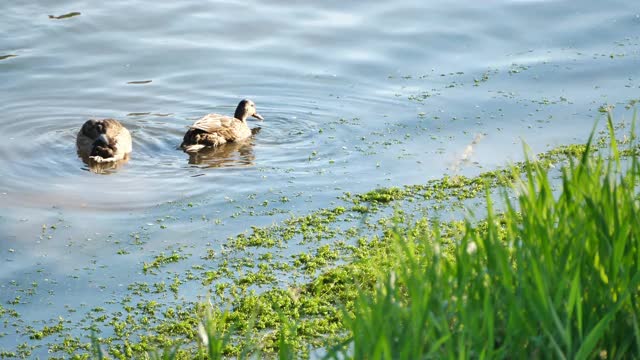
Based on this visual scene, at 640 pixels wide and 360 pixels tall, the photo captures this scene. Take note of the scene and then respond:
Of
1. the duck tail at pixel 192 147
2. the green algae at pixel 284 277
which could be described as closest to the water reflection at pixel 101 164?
the duck tail at pixel 192 147

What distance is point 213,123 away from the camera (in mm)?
11883

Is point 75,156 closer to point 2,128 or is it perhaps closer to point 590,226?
point 2,128

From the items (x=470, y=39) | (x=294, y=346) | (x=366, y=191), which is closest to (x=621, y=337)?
(x=294, y=346)

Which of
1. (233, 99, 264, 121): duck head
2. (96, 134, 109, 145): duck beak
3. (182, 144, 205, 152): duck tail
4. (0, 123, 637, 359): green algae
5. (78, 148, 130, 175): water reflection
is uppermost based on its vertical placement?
(233, 99, 264, 121): duck head

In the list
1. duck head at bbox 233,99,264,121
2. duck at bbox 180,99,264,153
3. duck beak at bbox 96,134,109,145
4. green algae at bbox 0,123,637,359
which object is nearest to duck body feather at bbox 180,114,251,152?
duck at bbox 180,99,264,153

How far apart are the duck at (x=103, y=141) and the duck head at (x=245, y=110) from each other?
127cm

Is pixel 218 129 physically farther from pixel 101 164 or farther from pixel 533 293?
pixel 533 293

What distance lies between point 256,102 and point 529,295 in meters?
8.85

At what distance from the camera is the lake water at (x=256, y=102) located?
9.27m

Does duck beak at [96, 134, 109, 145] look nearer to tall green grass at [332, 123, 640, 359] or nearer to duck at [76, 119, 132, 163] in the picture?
duck at [76, 119, 132, 163]

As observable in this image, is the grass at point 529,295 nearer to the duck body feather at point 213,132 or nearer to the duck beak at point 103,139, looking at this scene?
the duck beak at point 103,139

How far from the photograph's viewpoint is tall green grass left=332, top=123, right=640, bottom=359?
172 inches

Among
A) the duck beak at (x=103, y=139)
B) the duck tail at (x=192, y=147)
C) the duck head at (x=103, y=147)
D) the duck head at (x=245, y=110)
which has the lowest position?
the duck tail at (x=192, y=147)

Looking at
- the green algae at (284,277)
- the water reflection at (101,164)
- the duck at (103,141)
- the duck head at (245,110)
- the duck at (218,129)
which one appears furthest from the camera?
the duck head at (245,110)
